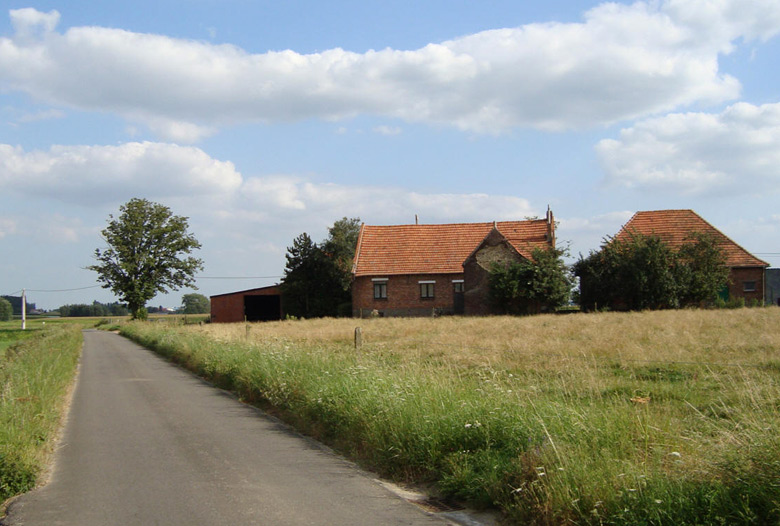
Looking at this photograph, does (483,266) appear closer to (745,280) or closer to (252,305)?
(745,280)

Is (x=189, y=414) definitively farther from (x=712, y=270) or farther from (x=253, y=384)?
(x=712, y=270)

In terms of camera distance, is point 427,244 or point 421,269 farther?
point 427,244

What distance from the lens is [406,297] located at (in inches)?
2010

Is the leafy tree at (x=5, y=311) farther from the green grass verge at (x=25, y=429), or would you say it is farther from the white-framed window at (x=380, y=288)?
the green grass verge at (x=25, y=429)

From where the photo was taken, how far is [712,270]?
4297 cm

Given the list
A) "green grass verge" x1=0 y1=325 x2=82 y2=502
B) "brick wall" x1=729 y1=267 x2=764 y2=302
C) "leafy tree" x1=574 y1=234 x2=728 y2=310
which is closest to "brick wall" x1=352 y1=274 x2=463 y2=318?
"leafy tree" x1=574 y1=234 x2=728 y2=310

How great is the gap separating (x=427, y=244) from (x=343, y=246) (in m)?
12.8

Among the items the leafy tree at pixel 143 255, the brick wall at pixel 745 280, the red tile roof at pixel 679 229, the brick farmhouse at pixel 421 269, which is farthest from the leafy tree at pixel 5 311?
the brick wall at pixel 745 280

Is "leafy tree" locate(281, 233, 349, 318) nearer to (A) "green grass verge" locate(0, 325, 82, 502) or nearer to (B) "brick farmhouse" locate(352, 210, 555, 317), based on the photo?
(B) "brick farmhouse" locate(352, 210, 555, 317)

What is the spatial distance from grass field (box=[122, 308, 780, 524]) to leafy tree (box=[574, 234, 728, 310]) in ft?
86.9

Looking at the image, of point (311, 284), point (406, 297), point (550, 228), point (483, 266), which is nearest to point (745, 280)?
point (550, 228)

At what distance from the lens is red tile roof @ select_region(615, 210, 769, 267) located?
46.3 m

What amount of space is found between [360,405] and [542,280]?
35.1 m

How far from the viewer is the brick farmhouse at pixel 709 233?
150ft
